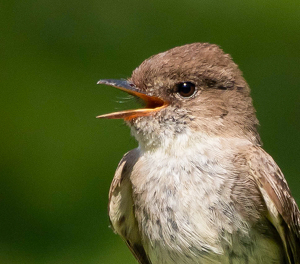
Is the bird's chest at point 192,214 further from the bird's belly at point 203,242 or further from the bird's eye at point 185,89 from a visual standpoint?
the bird's eye at point 185,89

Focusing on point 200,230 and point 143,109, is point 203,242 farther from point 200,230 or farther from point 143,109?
point 143,109

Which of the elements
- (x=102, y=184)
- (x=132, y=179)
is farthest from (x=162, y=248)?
(x=102, y=184)

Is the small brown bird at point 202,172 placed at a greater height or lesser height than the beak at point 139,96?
lesser

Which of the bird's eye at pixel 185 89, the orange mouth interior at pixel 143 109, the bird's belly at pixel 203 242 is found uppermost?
the bird's eye at pixel 185 89

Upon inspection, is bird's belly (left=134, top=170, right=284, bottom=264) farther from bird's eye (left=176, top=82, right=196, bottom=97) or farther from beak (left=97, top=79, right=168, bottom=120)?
bird's eye (left=176, top=82, right=196, bottom=97)

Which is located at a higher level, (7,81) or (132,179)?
(7,81)

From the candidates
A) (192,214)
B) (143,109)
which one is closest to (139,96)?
(143,109)

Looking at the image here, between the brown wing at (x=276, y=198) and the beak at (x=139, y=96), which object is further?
the beak at (x=139, y=96)

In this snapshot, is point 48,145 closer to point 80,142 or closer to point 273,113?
point 80,142

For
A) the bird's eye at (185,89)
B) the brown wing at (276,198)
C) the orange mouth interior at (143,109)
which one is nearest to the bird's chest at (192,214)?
the brown wing at (276,198)
